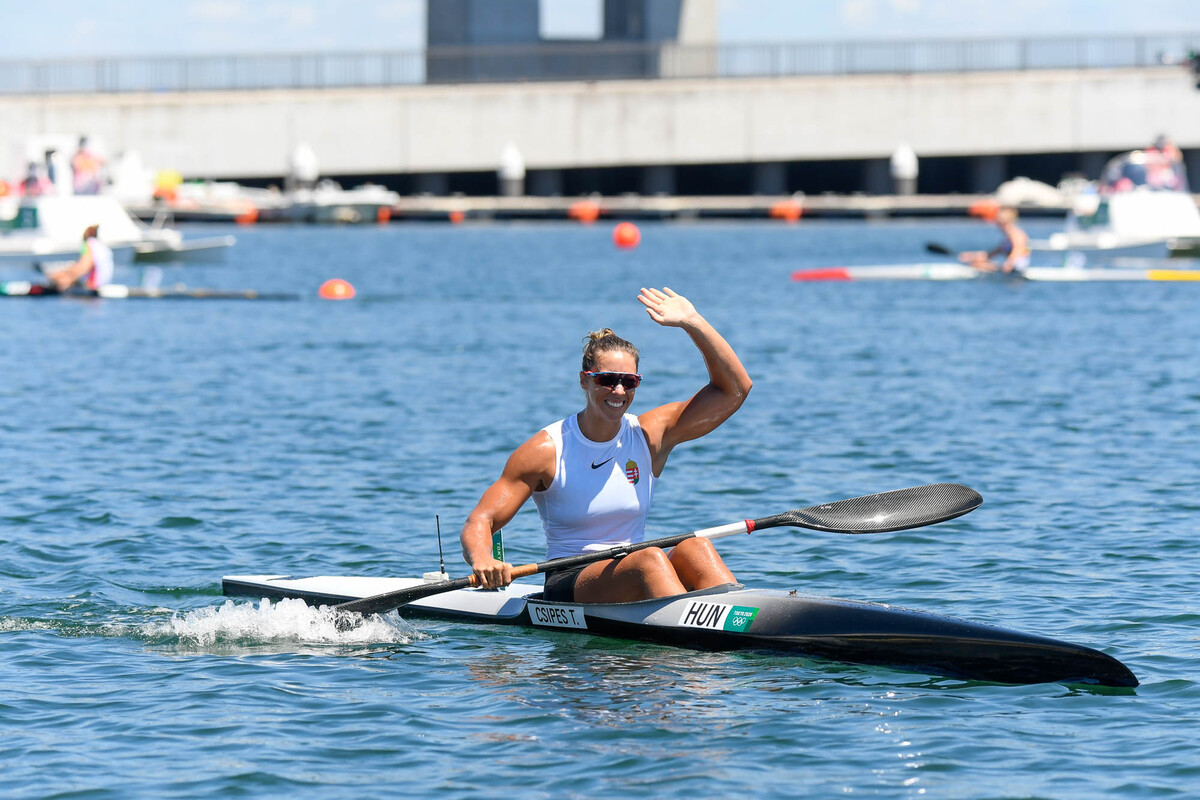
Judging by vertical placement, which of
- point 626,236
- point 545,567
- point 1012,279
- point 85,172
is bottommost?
point 545,567

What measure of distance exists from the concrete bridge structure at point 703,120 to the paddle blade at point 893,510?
5192 cm

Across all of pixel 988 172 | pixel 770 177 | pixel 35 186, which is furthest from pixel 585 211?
pixel 35 186

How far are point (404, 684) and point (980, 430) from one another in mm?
9157

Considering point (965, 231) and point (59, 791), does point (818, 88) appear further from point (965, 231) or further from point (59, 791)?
point (59, 791)

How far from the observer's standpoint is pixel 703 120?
59.9 meters

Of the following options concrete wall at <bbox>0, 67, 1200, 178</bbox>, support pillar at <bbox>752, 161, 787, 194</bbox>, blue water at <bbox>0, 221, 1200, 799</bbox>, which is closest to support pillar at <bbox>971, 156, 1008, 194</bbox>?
concrete wall at <bbox>0, 67, 1200, 178</bbox>

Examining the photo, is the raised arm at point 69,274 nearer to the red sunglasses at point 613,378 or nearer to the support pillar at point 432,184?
the red sunglasses at point 613,378

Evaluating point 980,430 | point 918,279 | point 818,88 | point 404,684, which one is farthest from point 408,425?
point 818,88

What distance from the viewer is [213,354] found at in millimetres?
22172

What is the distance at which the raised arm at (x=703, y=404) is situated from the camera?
7664 mm

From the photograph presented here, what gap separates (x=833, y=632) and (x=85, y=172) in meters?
31.7

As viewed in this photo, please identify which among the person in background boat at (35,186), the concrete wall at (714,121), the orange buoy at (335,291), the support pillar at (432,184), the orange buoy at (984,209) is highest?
the concrete wall at (714,121)

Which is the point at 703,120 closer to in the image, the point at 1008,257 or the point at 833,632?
the point at 1008,257

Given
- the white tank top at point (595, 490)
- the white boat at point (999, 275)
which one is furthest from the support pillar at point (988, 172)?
the white tank top at point (595, 490)
